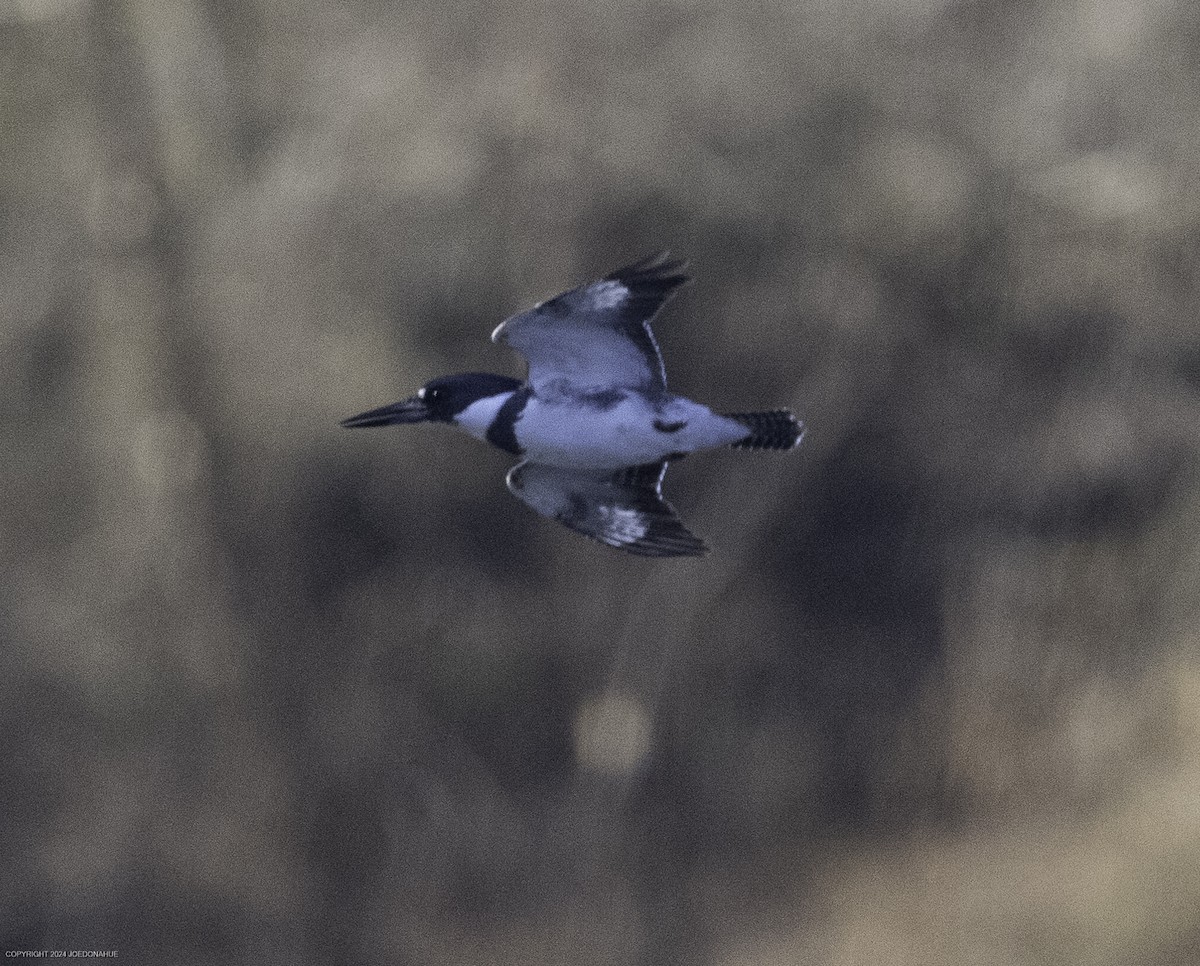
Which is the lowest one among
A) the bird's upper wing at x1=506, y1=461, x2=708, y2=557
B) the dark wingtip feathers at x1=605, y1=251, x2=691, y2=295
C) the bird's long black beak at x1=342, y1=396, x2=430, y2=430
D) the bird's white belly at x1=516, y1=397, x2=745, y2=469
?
the bird's upper wing at x1=506, y1=461, x2=708, y2=557

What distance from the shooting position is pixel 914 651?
3.35m

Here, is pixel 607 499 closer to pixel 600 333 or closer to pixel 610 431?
pixel 610 431

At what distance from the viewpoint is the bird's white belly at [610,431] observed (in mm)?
2102

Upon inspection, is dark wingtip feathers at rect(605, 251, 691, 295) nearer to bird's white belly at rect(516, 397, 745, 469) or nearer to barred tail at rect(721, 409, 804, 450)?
bird's white belly at rect(516, 397, 745, 469)

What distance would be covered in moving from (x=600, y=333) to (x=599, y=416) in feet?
0.41

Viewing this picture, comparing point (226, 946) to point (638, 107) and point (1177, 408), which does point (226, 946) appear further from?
point (1177, 408)

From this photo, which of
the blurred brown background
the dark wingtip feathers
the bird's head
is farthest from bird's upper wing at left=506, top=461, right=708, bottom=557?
the blurred brown background

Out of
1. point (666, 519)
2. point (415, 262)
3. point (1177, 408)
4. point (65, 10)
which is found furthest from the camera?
point (65, 10)

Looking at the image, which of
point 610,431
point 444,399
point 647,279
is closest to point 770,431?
point 610,431

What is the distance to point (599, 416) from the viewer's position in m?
2.10

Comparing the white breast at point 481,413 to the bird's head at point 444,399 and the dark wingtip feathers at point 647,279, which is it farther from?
the dark wingtip feathers at point 647,279

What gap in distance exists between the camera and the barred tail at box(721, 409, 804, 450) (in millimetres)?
2189

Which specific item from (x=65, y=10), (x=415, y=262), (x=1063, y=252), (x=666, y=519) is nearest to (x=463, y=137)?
(x=415, y=262)

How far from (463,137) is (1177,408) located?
175 cm
